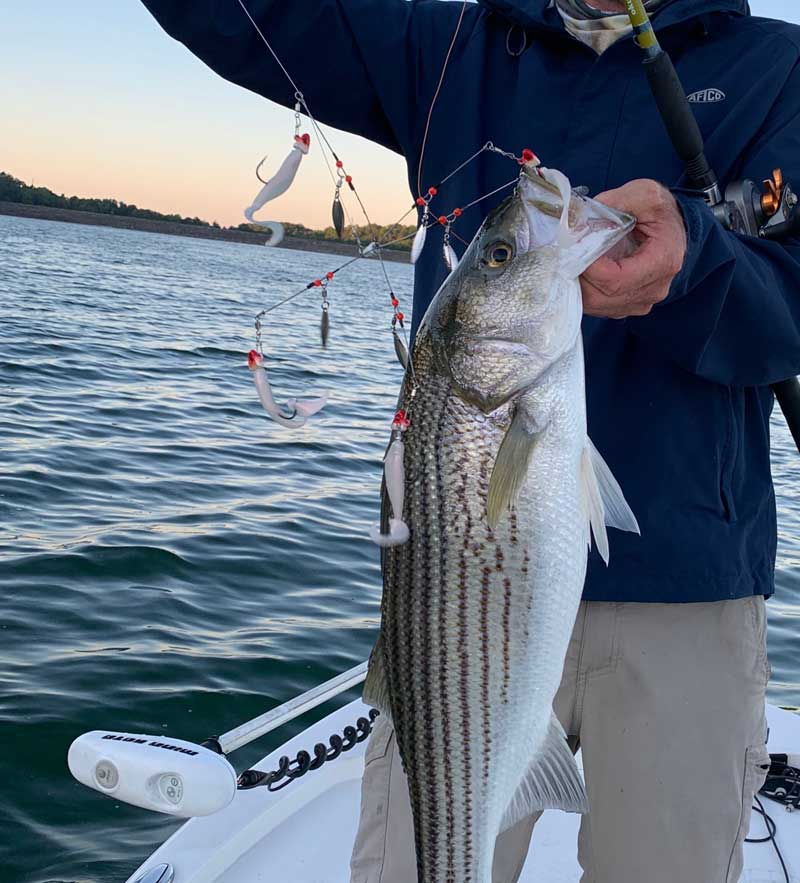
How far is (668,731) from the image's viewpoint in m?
2.53

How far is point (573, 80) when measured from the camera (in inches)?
108

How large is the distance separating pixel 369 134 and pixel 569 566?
1.68m

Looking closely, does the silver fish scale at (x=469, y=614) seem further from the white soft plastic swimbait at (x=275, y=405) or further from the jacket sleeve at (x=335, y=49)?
the jacket sleeve at (x=335, y=49)

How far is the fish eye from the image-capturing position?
83.4 inches

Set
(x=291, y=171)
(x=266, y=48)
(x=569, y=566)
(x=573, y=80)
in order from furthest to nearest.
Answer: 1. (x=266, y=48)
2. (x=573, y=80)
3. (x=291, y=171)
4. (x=569, y=566)

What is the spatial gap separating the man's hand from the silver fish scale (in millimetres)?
200

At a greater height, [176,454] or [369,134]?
[369,134]

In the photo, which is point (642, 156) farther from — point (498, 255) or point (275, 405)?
point (275, 405)

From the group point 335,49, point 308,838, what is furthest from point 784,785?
point 335,49

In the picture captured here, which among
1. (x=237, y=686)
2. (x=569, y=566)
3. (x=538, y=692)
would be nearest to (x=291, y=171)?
(x=569, y=566)

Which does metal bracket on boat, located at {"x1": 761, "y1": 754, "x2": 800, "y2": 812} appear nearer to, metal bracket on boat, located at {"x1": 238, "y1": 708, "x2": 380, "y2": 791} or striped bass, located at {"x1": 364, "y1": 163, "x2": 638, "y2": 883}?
metal bracket on boat, located at {"x1": 238, "y1": 708, "x2": 380, "y2": 791}

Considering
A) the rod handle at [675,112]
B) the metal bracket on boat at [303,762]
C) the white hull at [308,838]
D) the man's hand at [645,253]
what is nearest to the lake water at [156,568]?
the white hull at [308,838]

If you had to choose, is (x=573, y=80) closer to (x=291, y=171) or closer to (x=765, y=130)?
(x=765, y=130)

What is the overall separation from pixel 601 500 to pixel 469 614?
37 centimetres
